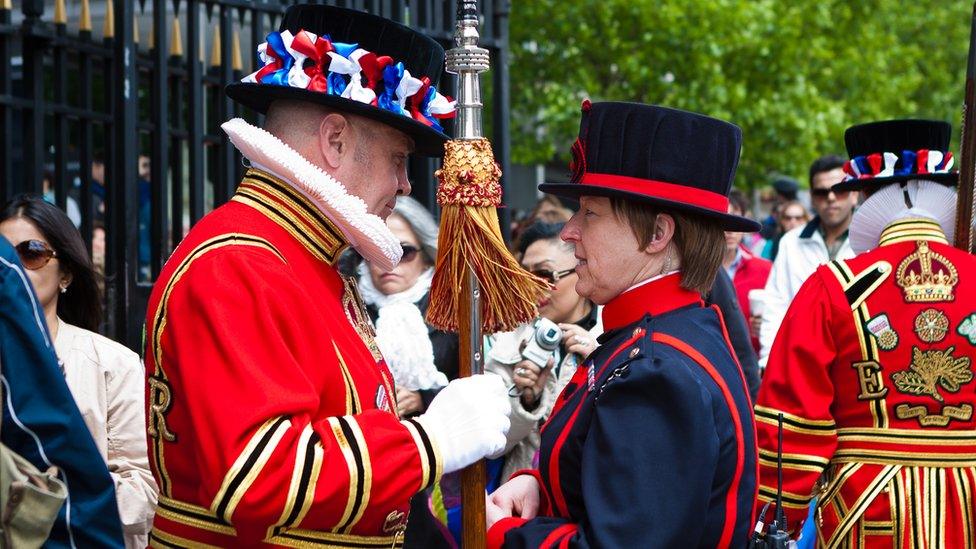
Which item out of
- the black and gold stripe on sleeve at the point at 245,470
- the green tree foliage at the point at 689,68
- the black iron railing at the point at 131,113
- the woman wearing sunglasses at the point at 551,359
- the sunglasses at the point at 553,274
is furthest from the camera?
the green tree foliage at the point at 689,68

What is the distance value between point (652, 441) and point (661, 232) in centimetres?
60

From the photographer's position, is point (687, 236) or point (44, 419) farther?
point (687, 236)

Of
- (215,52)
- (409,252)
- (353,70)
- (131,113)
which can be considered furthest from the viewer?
(215,52)

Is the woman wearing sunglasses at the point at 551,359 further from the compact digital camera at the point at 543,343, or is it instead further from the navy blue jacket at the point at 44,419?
the navy blue jacket at the point at 44,419

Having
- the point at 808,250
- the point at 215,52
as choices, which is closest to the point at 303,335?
the point at 215,52

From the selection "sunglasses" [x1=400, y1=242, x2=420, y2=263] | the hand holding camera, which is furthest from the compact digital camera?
"sunglasses" [x1=400, y1=242, x2=420, y2=263]

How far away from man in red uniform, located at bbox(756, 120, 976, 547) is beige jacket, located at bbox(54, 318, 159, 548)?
2.19 meters

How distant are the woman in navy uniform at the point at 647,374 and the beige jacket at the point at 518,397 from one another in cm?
153

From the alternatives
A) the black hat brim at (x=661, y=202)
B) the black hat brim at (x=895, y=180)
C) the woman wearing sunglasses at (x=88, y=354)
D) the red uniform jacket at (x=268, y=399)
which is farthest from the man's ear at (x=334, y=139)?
the black hat brim at (x=895, y=180)

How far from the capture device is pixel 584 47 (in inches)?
650

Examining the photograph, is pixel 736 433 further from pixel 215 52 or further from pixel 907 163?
pixel 215 52

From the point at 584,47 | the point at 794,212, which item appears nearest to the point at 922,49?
the point at 584,47

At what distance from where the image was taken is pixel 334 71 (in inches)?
115

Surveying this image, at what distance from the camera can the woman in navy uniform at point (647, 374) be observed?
2.79 metres
